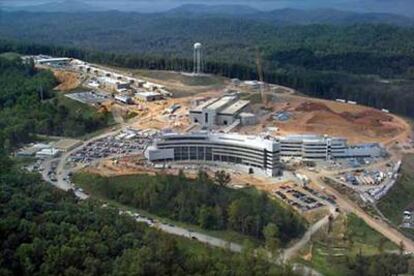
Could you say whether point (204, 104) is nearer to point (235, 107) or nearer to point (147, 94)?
point (235, 107)

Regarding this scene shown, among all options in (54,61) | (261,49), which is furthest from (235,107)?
(261,49)

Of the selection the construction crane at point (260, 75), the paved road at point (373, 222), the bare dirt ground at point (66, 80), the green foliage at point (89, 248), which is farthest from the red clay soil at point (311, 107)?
the green foliage at point (89, 248)

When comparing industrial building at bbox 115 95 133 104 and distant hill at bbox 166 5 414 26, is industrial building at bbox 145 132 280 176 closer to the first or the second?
industrial building at bbox 115 95 133 104

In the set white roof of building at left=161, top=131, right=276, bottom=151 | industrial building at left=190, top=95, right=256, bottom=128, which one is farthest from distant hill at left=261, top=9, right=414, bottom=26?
white roof of building at left=161, top=131, right=276, bottom=151

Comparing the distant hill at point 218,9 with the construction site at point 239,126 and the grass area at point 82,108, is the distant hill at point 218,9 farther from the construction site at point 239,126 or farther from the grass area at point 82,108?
the grass area at point 82,108

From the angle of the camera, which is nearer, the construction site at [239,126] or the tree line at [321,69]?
the construction site at [239,126]
